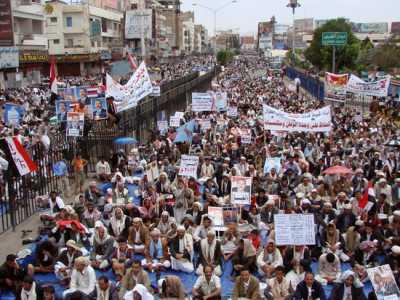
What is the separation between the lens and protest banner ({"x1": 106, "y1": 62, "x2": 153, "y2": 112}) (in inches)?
722

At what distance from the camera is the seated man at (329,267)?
9477 millimetres

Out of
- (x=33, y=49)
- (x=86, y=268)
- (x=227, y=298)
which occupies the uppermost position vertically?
(x=33, y=49)

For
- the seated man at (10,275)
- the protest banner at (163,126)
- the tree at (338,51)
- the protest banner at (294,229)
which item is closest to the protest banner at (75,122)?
the protest banner at (163,126)

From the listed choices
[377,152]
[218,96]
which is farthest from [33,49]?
[377,152]

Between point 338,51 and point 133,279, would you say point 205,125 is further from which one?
point 338,51

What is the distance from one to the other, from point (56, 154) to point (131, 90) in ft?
13.0

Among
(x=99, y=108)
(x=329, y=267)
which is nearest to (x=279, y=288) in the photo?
(x=329, y=267)

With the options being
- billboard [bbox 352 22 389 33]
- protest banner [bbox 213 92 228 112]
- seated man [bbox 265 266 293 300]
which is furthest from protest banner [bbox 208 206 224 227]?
billboard [bbox 352 22 389 33]

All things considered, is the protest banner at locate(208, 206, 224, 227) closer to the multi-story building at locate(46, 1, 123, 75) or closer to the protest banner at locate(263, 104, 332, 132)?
the protest banner at locate(263, 104, 332, 132)

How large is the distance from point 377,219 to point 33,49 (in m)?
45.4

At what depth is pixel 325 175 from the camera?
14609 mm

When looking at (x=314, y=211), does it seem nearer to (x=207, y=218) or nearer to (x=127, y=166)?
(x=207, y=218)

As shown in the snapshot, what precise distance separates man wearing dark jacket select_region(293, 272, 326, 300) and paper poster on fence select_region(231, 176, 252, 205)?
13.8ft

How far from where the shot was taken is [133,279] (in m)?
8.77
